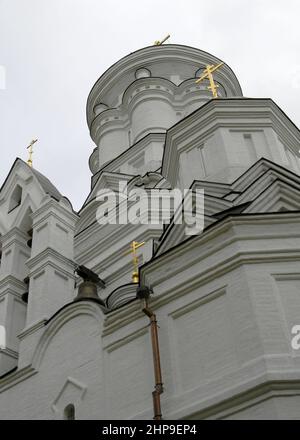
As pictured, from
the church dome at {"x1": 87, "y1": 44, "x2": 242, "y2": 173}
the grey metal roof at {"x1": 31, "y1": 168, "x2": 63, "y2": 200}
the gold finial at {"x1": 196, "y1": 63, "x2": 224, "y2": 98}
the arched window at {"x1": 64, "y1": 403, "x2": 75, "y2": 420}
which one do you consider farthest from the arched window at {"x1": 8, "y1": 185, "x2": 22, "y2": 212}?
the church dome at {"x1": 87, "y1": 44, "x2": 242, "y2": 173}

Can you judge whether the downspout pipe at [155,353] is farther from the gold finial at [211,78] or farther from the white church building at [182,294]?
the gold finial at [211,78]

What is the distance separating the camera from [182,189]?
43.1 ft

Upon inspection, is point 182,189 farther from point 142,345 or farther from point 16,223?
point 142,345

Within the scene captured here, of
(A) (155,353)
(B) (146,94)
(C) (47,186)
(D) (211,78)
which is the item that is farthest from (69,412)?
(B) (146,94)

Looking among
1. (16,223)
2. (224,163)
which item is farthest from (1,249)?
(224,163)

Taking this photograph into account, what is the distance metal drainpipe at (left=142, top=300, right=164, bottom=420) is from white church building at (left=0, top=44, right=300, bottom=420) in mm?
119

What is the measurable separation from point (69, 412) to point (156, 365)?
6.28ft

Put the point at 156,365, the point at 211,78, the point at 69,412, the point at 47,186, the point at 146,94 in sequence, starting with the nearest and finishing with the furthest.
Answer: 1. the point at 156,365
2. the point at 69,412
3. the point at 47,186
4. the point at 211,78
5. the point at 146,94

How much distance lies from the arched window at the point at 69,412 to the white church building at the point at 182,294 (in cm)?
2

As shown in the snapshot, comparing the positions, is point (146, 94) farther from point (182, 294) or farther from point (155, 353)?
point (155, 353)

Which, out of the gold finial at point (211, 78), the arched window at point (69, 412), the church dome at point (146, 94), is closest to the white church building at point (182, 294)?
the arched window at point (69, 412)

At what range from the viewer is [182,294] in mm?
9281

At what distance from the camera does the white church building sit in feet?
26.6
